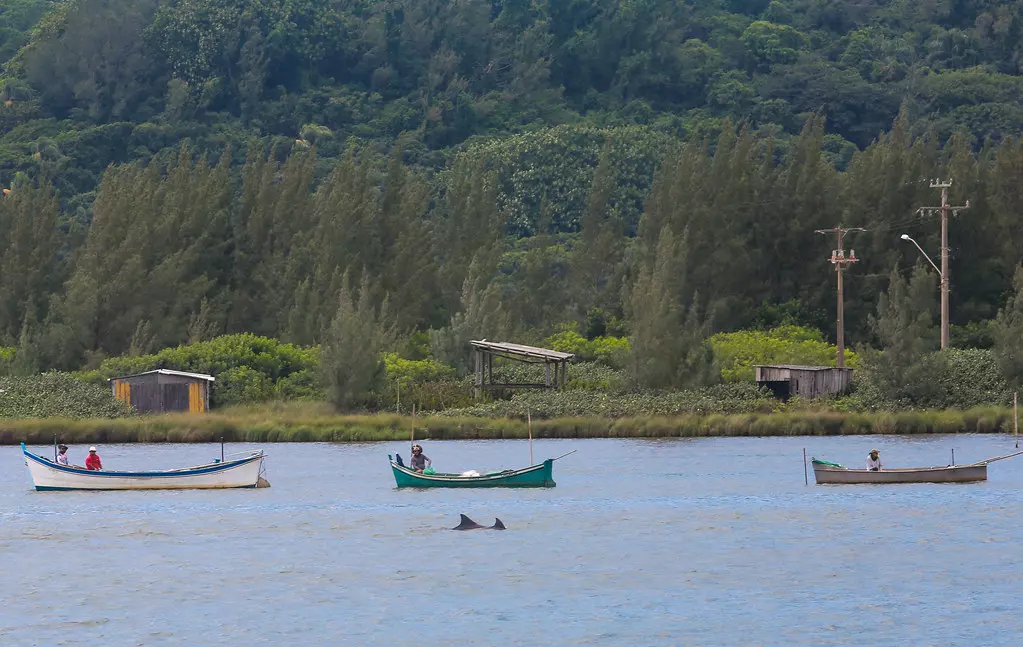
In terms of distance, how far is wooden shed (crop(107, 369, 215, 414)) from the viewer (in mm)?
86938

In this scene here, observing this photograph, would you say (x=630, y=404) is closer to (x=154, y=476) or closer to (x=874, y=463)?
(x=874, y=463)

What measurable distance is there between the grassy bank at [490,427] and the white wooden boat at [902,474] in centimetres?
1922

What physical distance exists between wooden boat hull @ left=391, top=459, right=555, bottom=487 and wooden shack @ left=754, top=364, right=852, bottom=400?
28.3m

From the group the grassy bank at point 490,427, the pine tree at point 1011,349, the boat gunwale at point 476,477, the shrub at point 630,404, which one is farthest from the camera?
the shrub at point 630,404

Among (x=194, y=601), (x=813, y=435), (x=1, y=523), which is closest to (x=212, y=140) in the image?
(x=813, y=435)

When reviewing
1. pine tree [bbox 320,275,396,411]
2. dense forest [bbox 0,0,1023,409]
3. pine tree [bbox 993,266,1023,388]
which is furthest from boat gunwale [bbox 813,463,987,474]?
pine tree [bbox 320,275,396,411]

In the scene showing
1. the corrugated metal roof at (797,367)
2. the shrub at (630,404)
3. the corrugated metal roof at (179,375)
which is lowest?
the shrub at (630,404)

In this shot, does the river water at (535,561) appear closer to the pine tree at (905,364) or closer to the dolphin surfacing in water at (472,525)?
the dolphin surfacing in water at (472,525)

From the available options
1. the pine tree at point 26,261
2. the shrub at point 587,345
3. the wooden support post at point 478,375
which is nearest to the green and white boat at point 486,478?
the wooden support post at point 478,375

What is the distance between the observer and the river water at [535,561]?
3728 centimetres

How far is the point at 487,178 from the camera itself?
486ft

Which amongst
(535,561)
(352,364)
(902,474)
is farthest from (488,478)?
(352,364)

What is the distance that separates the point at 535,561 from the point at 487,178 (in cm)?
10379

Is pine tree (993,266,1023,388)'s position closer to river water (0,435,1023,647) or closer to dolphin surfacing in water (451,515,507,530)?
river water (0,435,1023,647)
